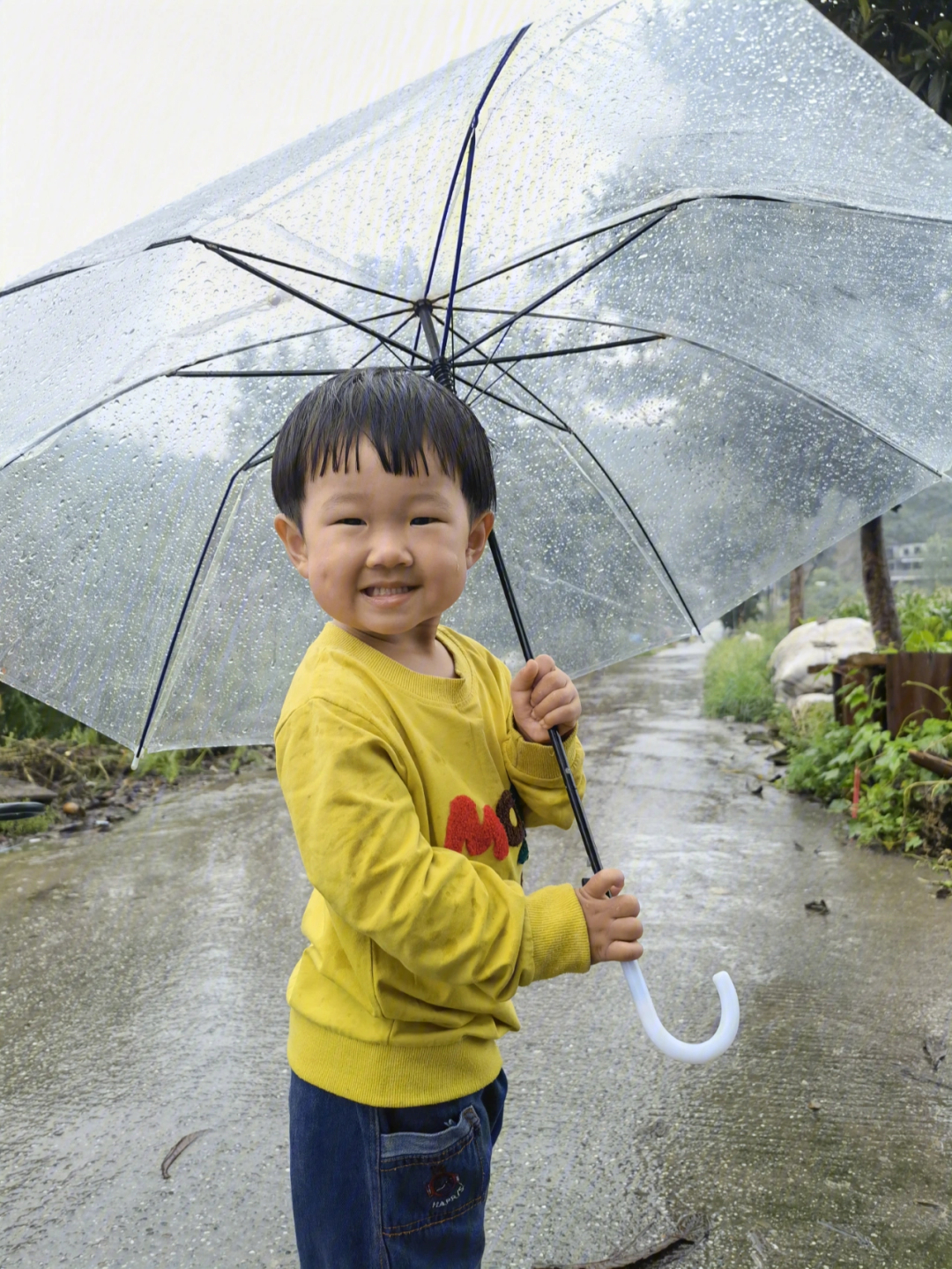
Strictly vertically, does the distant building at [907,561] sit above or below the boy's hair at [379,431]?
above

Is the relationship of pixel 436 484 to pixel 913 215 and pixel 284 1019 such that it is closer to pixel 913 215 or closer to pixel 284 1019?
pixel 913 215

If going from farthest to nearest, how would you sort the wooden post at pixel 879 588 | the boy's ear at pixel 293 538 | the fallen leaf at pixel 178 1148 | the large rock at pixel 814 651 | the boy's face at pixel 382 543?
the large rock at pixel 814 651, the wooden post at pixel 879 588, the fallen leaf at pixel 178 1148, the boy's ear at pixel 293 538, the boy's face at pixel 382 543

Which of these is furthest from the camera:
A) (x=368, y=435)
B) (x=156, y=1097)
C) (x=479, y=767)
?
(x=156, y=1097)

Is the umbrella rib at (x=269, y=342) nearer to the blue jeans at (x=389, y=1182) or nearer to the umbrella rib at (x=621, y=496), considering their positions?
the umbrella rib at (x=621, y=496)

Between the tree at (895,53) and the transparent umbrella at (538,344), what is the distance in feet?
11.6

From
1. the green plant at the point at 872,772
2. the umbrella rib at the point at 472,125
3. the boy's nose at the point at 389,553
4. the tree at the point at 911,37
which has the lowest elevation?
the green plant at the point at 872,772

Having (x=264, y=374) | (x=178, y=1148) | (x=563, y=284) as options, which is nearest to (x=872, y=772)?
(x=178, y=1148)

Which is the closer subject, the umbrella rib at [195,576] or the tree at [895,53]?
the umbrella rib at [195,576]

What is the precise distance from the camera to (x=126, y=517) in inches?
71.5

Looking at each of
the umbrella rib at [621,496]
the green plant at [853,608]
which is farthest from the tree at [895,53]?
the umbrella rib at [621,496]

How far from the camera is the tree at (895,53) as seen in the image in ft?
17.3

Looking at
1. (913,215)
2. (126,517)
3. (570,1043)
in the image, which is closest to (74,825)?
(570,1043)

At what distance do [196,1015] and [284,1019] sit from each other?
0.85ft

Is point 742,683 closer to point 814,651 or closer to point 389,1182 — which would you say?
point 814,651
